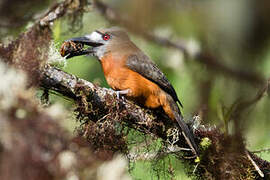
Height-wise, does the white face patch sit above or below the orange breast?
above

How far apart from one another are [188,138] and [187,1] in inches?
95.8

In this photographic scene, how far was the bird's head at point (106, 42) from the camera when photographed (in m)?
4.18

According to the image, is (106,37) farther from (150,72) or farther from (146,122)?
(146,122)

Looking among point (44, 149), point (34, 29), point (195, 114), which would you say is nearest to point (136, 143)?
point (195, 114)

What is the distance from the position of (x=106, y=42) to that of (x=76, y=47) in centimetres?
47

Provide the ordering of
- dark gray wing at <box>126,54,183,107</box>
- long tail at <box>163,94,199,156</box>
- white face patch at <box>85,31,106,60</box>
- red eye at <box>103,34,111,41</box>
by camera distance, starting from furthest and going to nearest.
Answer: red eye at <box>103,34,111,41</box> → white face patch at <box>85,31,106,60</box> → dark gray wing at <box>126,54,183,107</box> → long tail at <box>163,94,199,156</box>

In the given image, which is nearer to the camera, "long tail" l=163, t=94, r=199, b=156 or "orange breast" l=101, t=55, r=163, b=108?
"long tail" l=163, t=94, r=199, b=156

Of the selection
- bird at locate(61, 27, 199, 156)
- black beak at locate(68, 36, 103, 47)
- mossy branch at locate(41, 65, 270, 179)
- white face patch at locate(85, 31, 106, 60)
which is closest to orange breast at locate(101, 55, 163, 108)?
bird at locate(61, 27, 199, 156)

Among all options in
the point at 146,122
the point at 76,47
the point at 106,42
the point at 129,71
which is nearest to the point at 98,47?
the point at 106,42

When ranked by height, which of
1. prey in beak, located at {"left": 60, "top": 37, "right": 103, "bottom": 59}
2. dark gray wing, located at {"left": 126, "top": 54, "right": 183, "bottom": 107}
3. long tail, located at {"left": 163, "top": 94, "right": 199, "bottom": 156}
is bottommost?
long tail, located at {"left": 163, "top": 94, "right": 199, "bottom": 156}

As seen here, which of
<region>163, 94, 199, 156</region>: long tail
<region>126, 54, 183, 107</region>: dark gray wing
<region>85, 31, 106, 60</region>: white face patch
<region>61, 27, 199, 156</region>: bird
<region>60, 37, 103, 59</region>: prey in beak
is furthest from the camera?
<region>85, 31, 106, 60</region>: white face patch

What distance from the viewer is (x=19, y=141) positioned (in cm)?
156

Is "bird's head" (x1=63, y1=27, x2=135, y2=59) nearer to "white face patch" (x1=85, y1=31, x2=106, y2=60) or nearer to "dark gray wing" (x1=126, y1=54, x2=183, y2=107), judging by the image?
"white face patch" (x1=85, y1=31, x2=106, y2=60)

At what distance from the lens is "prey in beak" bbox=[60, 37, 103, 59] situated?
378cm
